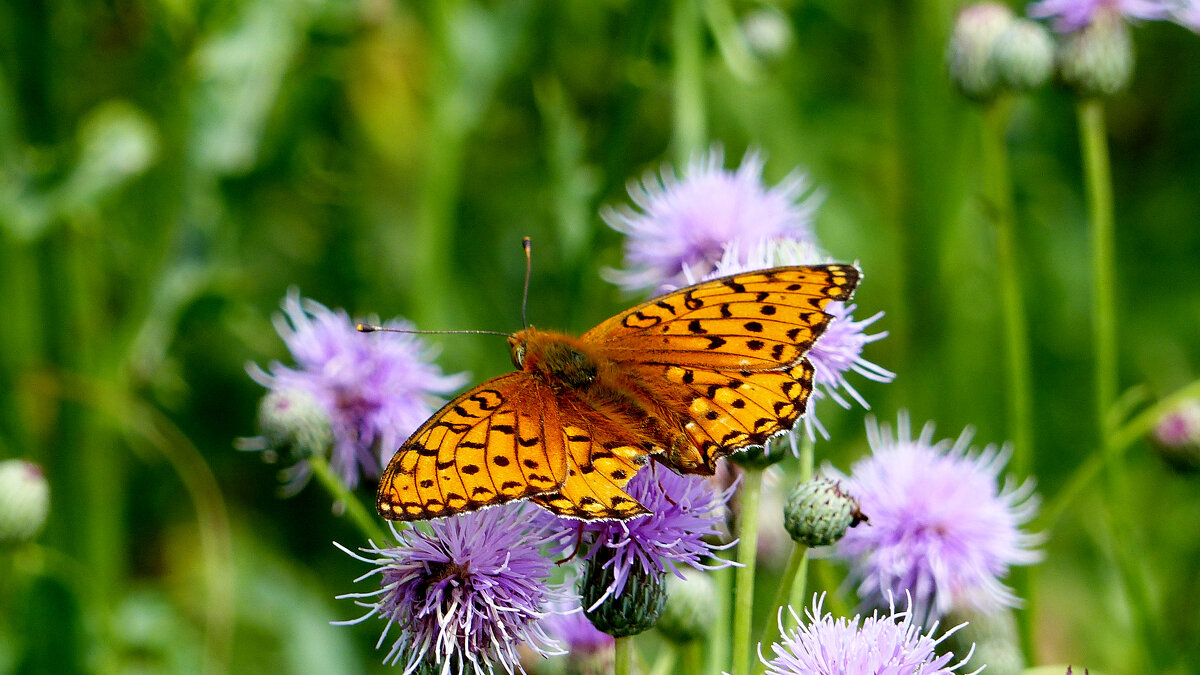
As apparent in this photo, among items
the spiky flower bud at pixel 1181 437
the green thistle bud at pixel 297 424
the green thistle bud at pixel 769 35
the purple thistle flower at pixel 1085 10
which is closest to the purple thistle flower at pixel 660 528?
the green thistle bud at pixel 297 424

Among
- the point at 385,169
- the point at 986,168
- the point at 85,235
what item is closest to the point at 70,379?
the point at 85,235

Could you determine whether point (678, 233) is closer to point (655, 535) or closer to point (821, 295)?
point (821, 295)

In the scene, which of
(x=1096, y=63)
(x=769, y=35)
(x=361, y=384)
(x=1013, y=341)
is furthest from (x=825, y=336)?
(x=769, y=35)

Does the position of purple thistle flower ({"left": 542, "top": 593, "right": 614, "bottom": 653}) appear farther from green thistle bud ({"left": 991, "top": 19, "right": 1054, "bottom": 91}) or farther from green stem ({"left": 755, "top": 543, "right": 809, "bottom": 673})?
green thistle bud ({"left": 991, "top": 19, "right": 1054, "bottom": 91})

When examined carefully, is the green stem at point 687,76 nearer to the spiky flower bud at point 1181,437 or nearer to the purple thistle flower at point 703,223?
the purple thistle flower at point 703,223

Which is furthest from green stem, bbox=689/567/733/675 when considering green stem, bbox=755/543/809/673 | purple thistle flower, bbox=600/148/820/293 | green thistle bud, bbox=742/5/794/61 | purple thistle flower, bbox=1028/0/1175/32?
green thistle bud, bbox=742/5/794/61

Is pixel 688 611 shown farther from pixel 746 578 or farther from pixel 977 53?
pixel 977 53
